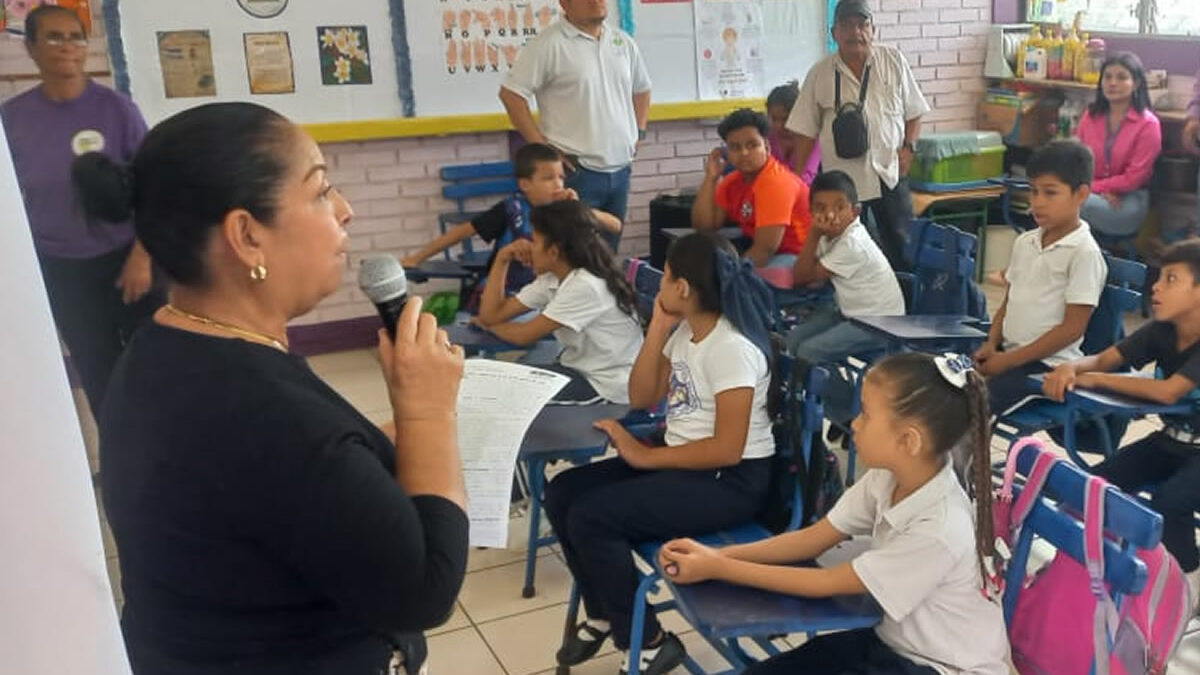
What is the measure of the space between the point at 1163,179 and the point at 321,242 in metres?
5.35

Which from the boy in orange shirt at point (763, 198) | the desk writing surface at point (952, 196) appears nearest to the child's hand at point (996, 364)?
the boy in orange shirt at point (763, 198)

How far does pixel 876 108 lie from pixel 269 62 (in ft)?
9.13

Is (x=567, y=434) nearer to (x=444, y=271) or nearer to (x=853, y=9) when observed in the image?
(x=444, y=271)

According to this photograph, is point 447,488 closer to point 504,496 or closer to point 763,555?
point 504,496

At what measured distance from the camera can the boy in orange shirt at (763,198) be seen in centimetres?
429

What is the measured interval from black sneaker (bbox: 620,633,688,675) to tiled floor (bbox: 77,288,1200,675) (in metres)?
0.26

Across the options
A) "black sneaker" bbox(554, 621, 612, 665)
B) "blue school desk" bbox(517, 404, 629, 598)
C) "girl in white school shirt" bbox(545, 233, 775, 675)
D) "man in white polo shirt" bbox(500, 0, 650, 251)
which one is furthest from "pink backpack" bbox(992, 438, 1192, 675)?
"man in white polo shirt" bbox(500, 0, 650, 251)

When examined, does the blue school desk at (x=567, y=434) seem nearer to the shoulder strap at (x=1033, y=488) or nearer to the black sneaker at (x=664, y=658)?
the black sneaker at (x=664, y=658)

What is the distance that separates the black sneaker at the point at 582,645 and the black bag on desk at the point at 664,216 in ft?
11.0

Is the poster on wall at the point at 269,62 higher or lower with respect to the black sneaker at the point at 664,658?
higher

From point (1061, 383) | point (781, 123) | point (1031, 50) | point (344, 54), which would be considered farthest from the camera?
point (1031, 50)

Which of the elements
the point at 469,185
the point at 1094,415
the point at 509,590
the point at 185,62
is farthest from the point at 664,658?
the point at 185,62

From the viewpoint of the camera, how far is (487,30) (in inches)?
216

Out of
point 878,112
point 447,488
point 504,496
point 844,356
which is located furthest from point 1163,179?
point 447,488
